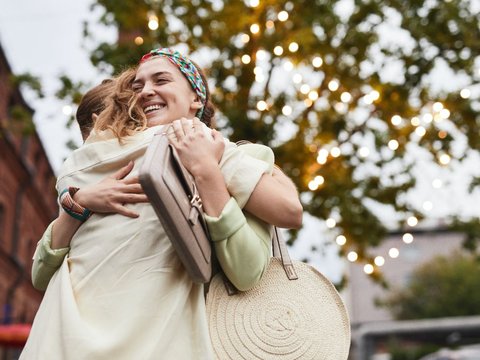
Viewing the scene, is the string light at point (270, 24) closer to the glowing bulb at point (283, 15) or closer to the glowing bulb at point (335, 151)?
the glowing bulb at point (283, 15)

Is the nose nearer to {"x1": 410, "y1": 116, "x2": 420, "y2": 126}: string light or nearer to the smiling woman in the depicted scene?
the smiling woman

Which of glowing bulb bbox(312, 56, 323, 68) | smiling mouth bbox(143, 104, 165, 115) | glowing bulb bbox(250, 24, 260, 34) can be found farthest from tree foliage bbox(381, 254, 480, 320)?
smiling mouth bbox(143, 104, 165, 115)

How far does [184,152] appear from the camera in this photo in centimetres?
170

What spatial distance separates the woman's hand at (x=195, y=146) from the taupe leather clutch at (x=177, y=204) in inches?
1.9

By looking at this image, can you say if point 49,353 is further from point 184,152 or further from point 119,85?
point 119,85

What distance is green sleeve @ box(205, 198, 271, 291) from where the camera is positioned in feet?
5.34

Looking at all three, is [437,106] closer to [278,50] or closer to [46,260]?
[278,50]

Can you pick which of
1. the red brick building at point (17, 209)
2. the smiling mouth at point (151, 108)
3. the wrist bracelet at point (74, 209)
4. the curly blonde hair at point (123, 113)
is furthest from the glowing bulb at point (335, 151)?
the red brick building at point (17, 209)

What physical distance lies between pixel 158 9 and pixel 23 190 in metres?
20.2

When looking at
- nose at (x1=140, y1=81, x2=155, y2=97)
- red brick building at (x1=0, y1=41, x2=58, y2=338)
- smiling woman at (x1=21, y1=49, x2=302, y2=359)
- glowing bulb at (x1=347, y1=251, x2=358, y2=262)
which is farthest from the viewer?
red brick building at (x1=0, y1=41, x2=58, y2=338)

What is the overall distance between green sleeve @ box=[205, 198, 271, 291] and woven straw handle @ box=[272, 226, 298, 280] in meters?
0.11

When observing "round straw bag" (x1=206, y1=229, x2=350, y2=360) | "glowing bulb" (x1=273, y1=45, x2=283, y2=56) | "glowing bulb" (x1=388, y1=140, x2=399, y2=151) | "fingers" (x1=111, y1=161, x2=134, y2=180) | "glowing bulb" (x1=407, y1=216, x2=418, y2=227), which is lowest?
"glowing bulb" (x1=407, y1=216, x2=418, y2=227)

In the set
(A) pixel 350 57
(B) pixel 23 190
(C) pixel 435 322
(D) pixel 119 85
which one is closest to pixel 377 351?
(C) pixel 435 322

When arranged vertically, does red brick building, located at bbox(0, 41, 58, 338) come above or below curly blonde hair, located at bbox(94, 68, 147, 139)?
below
